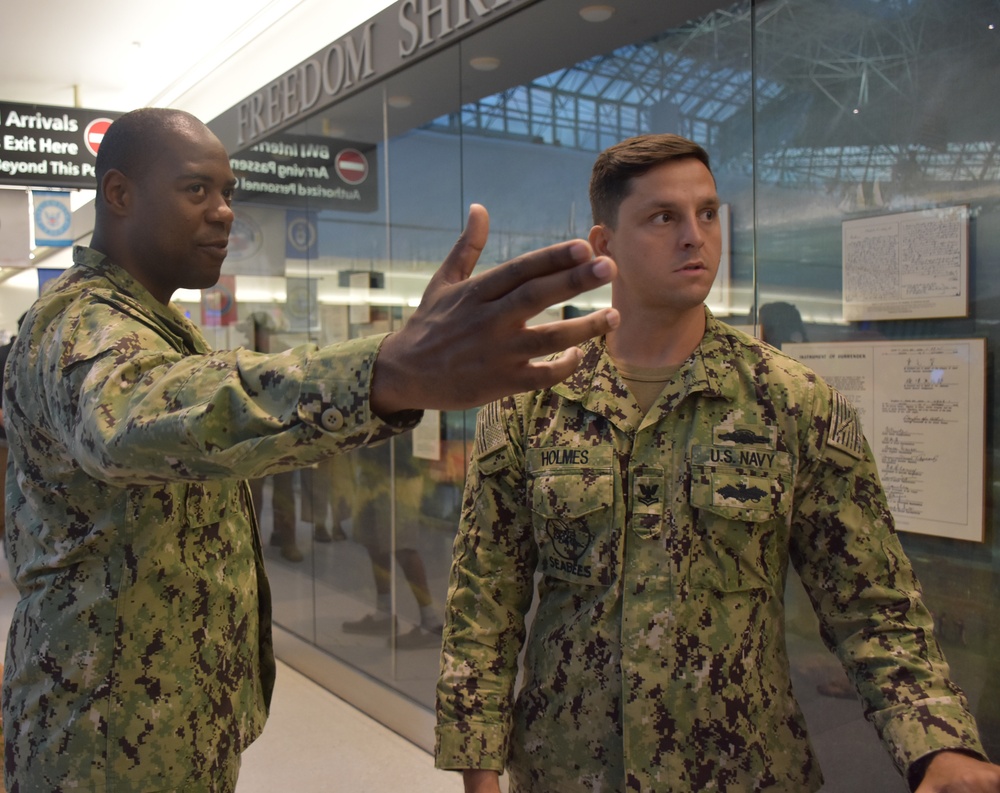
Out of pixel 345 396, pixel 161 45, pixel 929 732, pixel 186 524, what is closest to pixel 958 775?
pixel 929 732

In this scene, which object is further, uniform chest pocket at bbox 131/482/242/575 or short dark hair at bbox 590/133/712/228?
short dark hair at bbox 590/133/712/228

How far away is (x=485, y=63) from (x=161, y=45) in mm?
3086

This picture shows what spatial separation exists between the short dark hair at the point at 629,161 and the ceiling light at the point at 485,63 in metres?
1.80

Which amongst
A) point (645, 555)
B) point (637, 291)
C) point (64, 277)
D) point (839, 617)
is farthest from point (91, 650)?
point (839, 617)

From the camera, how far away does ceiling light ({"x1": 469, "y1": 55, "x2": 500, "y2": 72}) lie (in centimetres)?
321

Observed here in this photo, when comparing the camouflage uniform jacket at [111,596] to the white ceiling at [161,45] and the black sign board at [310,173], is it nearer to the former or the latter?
the black sign board at [310,173]

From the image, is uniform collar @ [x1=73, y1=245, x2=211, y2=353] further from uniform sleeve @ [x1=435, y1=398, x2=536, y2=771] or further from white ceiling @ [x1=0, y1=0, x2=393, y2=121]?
white ceiling @ [x1=0, y1=0, x2=393, y2=121]

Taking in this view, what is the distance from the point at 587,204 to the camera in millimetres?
2920

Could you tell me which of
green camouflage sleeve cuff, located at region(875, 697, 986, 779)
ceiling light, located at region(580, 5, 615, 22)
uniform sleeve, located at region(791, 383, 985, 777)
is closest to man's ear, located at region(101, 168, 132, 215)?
uniform sleeve, located at region(791, 383, 985, 777)

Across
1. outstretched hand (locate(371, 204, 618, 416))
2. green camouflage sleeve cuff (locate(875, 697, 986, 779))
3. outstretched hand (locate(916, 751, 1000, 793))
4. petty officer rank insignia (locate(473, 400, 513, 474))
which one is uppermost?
outstretched hand (locate(371, 204, 618, 416))

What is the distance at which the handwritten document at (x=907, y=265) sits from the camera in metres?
1.96

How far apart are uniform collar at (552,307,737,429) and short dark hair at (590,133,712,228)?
28 cm

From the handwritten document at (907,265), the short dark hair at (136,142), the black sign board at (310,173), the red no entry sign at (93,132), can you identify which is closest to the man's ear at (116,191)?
the short dark hair at (136,142)

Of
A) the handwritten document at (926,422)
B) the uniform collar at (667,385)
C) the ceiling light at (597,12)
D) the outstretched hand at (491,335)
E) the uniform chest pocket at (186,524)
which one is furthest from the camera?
the ceiling light at (597,12)
